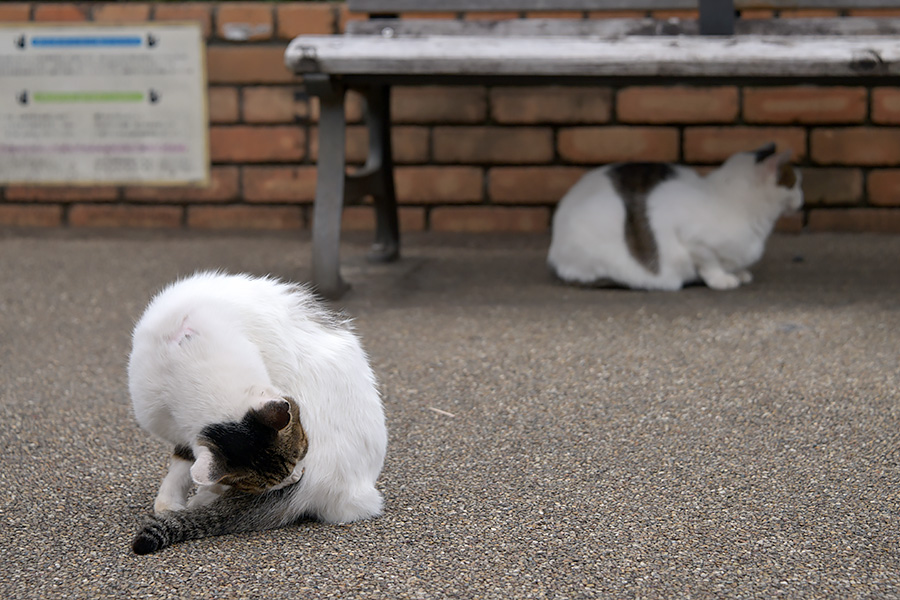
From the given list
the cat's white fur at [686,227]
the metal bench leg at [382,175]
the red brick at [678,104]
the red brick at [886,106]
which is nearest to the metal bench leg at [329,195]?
the metal bench leg at [382,175]

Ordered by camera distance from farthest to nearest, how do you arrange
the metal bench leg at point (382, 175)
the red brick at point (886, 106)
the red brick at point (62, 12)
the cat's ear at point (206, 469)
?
the red brick at point (62, 12)
the red brick at point (886, 106)
the metal bench leg at point (382, 175)
the cat's ear at point (206, 469)

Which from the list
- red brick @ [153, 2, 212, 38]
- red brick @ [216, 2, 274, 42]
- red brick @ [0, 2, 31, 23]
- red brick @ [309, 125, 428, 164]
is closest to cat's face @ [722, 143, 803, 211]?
red brick @ [309, 125, 428, 164]

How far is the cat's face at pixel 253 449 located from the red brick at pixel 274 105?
2.32m

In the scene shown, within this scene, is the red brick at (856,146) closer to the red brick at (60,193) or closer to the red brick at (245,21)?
the red brick at (245,21)

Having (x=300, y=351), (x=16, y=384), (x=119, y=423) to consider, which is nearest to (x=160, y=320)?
(x=300, y=351)

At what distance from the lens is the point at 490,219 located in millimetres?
3289

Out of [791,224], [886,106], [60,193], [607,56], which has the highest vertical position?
[607,56]

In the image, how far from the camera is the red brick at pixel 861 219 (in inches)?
126

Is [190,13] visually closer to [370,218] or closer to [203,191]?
[203,191]

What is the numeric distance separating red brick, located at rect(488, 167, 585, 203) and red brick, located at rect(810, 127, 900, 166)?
2.56ft

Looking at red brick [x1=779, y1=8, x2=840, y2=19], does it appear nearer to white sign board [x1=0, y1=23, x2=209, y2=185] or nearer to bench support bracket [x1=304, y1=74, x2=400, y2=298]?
bench support bracket [x1=304, y1=74, x2=400, y2=298]

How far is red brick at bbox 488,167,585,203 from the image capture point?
3232mm

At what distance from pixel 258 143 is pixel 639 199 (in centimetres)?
139

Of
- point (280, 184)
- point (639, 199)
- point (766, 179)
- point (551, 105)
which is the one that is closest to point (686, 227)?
point (639, 199)
